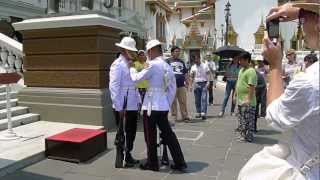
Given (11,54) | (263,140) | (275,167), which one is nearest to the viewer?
(275,167)

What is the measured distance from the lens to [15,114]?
9688mm

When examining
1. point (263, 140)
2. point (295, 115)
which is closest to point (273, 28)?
point (295, 115)

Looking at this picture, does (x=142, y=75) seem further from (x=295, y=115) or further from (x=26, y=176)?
(x=295, y=115)

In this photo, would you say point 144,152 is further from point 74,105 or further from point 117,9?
point 117,9

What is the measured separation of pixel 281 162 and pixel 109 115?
752 cm

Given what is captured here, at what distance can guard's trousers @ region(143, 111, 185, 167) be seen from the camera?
6359 mm

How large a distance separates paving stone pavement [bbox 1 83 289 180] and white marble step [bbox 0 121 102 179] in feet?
0.38

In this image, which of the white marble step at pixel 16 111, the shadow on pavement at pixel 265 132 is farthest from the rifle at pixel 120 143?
the shadow on pavement at pixel 265 132

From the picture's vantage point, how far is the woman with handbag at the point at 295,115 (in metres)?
2.03

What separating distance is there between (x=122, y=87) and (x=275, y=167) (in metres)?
4.93

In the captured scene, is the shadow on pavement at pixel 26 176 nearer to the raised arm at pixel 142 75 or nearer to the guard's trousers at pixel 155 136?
the guard's trousers at pixel 155 136

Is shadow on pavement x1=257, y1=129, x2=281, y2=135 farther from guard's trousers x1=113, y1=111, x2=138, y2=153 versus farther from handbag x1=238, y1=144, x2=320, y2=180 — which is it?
handbag x1=238, y1=144, x2=320, y2=180

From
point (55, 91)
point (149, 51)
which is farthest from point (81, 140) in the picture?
point (55, 91)

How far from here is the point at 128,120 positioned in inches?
269
